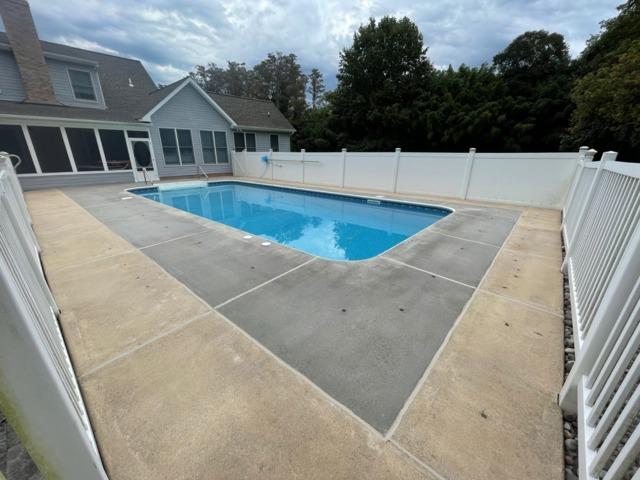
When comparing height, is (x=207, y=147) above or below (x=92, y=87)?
below

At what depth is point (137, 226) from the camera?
5.75 metres

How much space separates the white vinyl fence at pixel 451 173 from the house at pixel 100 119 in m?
5.06

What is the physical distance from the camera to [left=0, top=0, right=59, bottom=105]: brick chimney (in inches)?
409

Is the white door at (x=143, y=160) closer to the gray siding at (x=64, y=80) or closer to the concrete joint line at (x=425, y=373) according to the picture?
the gray siding at (x=64, y=80)

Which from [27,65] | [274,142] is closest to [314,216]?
[274,142]

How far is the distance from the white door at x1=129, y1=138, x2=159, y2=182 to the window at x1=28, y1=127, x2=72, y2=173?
383 cm

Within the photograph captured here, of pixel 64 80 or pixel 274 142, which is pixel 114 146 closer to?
pixel 64 80

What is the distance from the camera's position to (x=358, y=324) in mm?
2674

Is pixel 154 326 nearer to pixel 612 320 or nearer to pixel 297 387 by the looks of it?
pixel 297 387

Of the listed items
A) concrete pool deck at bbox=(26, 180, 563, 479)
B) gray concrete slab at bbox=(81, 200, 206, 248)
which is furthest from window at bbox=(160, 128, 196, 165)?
concrete pool deck at bbox=(26, 180, 563, 479)

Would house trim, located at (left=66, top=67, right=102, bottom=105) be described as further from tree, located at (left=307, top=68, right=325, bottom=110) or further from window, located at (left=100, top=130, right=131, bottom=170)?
tree, located at (left=307, top=68, right=325, bottom=110)

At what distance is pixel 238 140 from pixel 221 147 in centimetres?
129

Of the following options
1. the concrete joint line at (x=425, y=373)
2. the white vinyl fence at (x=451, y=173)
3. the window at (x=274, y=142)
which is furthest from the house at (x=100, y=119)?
the concrete joint line at (x=425, y=373)

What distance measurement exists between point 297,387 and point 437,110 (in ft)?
63.4
